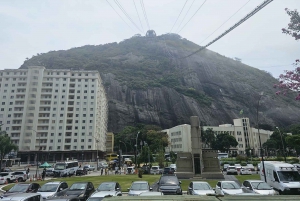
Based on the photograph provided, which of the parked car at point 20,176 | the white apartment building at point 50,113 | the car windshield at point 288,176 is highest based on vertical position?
the white apartment building at point 50,113

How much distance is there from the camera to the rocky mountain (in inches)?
5399

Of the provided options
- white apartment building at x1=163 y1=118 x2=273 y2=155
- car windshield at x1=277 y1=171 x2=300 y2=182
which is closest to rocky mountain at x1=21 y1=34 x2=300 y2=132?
white apartment building at x1=163 y1=118 x2=273 y2=155

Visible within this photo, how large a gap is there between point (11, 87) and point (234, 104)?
130986 millimetres

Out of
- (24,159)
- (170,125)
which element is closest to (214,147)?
(170,125)

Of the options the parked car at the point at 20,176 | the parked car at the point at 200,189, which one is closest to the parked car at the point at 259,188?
the parked car at the point at 200,189

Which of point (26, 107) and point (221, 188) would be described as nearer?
point (221, 188)

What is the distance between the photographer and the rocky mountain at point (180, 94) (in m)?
137

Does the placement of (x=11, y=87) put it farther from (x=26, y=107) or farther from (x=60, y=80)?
(x=60, y=80)

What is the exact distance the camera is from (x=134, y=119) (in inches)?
5261

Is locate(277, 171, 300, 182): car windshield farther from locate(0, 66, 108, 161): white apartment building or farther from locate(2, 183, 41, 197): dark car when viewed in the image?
locate(0, 66, 108, 161): white apartment building

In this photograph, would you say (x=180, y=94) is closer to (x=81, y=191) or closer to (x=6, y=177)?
(x=6, y=177)

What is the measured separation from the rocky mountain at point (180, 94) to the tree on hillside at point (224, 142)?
3388 cm

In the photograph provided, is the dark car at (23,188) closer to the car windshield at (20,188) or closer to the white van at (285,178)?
the car windshield at (20,188)

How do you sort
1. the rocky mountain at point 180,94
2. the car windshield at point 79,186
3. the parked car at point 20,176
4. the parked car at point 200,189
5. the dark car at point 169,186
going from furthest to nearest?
the rocky mountain at point 180,94, the parked car at point 20,176, the car windshield at point 79,186, the dark car at point 169,186, the parked car at point 200,189
